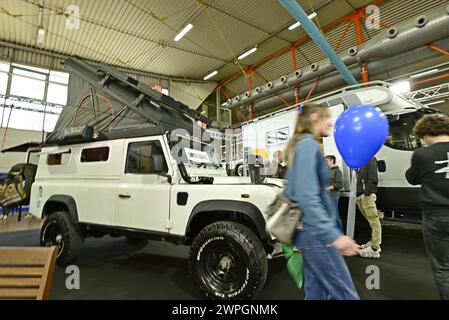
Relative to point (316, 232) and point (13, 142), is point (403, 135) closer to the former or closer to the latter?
point (316, 232)

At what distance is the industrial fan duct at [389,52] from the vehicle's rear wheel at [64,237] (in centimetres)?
874

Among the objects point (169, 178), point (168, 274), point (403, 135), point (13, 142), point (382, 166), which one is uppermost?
point (13, 142)

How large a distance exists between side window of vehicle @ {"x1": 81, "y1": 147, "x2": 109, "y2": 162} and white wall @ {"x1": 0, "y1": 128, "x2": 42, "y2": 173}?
9008mm

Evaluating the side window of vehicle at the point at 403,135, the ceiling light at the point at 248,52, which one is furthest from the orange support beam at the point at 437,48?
the ceiling light at the point at 248,52

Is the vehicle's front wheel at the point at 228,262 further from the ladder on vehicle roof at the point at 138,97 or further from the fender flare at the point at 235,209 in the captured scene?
the ladder on vehicle roof at the point at 138,97

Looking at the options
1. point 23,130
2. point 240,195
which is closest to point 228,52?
point 23,130

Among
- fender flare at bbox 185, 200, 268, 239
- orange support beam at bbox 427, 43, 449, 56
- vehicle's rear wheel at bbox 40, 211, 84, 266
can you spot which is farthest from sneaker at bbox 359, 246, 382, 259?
orange support beam at bbox 427, 43, 449, 56

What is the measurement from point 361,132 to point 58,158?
4235 millimetres

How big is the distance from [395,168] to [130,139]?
455 cm

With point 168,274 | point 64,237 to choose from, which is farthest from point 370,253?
point 64,237

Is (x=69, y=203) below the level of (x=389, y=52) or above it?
below

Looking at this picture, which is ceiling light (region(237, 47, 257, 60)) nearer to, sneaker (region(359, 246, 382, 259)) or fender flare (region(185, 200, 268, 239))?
sneaker (region(359, 246, 382, 259))

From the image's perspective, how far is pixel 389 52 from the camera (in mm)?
7035

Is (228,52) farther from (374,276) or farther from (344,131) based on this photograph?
(374,276)
